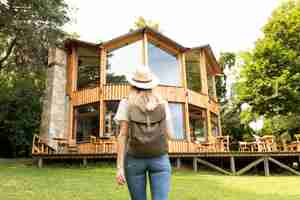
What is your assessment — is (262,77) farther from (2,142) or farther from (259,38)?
(2,142)

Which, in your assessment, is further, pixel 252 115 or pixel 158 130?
pixel 252 115

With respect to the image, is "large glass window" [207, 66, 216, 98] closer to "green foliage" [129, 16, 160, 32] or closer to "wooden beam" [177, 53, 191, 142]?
"wooden beam" [177, 53, 191, 142]

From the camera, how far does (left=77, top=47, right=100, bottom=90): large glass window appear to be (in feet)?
49.1

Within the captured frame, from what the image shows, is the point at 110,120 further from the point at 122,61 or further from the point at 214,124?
the point at 214,124

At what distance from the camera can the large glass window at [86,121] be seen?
46.3 feet

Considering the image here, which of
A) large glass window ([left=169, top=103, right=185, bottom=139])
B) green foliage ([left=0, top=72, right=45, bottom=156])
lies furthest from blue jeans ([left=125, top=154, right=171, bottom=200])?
green foliage ([left=0, top=72, right=45, bottom=156])

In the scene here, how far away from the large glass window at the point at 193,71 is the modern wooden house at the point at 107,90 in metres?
0.06

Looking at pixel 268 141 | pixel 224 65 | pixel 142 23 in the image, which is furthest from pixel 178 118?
pixel 224 65

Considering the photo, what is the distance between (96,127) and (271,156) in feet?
25.6

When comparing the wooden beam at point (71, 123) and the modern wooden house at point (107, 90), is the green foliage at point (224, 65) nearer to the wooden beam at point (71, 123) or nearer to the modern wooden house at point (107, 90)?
the modern wooden house at point (107, 90)

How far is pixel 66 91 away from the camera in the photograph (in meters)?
15.4

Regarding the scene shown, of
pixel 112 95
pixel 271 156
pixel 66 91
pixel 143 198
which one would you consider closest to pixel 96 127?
pixel 112 95

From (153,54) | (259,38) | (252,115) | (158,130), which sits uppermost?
(259,38)

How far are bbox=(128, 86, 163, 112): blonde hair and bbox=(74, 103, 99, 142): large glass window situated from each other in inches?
471
